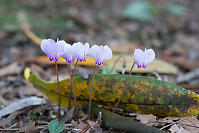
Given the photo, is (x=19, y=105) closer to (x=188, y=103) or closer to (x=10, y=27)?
(x=188, y=103)

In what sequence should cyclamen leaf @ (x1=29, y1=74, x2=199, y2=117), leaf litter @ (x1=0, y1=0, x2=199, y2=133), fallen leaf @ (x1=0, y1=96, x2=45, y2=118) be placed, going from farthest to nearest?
1. fallen leaf @ (x1=0, y1=96, x2=45, y2=118)
2. leaf litter @ (x1=0, y1=0, x2=199, y2=133)
3. cyclamen leaf @ (x1=29, y1=74, x2=199, y2=117)

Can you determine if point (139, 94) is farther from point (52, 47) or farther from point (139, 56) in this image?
point (52, 47)

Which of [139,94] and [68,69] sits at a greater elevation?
[68,69]

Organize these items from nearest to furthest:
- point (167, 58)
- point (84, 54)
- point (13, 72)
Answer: point (84, 54)
point (13, 72)
point (167, 58)

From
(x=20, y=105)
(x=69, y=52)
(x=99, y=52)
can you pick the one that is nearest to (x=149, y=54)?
(x=99, y=52)

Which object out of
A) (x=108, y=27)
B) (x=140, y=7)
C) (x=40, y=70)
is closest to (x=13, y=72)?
(x=40, y=70)

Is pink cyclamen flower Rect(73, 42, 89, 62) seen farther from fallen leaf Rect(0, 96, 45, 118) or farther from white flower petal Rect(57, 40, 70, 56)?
fallen leaf Rect(0, 96, 45, 118)

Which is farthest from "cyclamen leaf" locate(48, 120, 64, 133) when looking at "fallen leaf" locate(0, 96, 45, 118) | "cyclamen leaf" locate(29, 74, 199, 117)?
"fallen leaf" locate(0, 96, 45, 118)

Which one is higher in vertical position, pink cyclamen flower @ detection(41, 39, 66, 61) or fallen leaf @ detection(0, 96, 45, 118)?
pink cyclamen flower @ detection(41, 39, 66, 61)

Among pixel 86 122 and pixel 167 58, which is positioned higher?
pixel 167 58
